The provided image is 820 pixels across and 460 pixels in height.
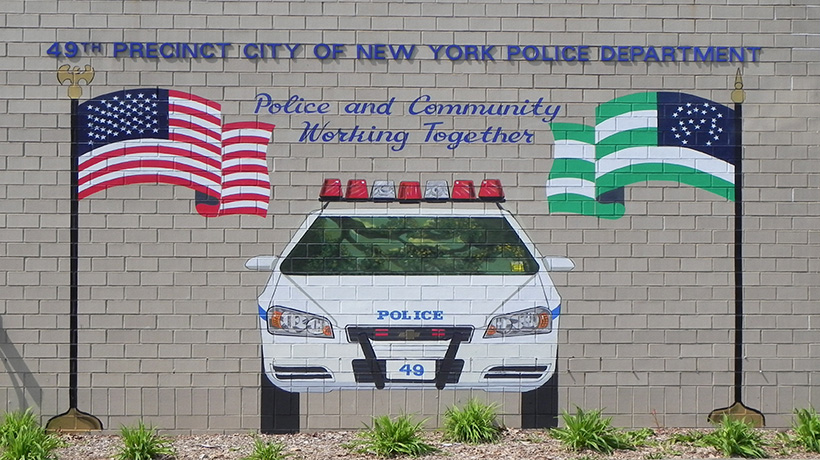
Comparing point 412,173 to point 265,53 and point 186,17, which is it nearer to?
point 265,53

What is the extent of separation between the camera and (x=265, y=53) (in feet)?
27.6

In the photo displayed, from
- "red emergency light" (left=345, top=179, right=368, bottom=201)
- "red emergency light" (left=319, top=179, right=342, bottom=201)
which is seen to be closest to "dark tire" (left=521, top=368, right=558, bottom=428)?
"red emergency light" (left=345, top=179, right=368, bottom=201)

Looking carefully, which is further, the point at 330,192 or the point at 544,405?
the point at 544,405

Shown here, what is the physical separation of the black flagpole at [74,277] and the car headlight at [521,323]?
12.5 feet

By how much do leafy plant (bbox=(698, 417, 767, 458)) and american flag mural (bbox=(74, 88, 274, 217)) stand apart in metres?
4.56

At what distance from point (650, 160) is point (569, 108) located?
2.97 feet

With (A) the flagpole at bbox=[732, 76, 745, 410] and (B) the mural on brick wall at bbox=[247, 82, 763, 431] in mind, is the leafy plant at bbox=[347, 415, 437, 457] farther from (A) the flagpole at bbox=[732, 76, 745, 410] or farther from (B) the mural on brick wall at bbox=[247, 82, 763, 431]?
→ (A) the flagpole at bbox=[732, 76, 745, 410]

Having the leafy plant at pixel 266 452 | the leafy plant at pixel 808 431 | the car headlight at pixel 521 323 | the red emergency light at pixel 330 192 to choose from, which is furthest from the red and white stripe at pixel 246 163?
the leafy plant at pixel 808 431

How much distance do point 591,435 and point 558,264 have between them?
158 cm

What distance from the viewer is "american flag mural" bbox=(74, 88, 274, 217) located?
8352 millimetres

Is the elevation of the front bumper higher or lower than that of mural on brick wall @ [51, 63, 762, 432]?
lower

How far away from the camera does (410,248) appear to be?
27.8 ft

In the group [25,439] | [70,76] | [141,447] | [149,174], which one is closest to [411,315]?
[141,447]

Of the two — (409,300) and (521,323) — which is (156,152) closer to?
(409,300)
